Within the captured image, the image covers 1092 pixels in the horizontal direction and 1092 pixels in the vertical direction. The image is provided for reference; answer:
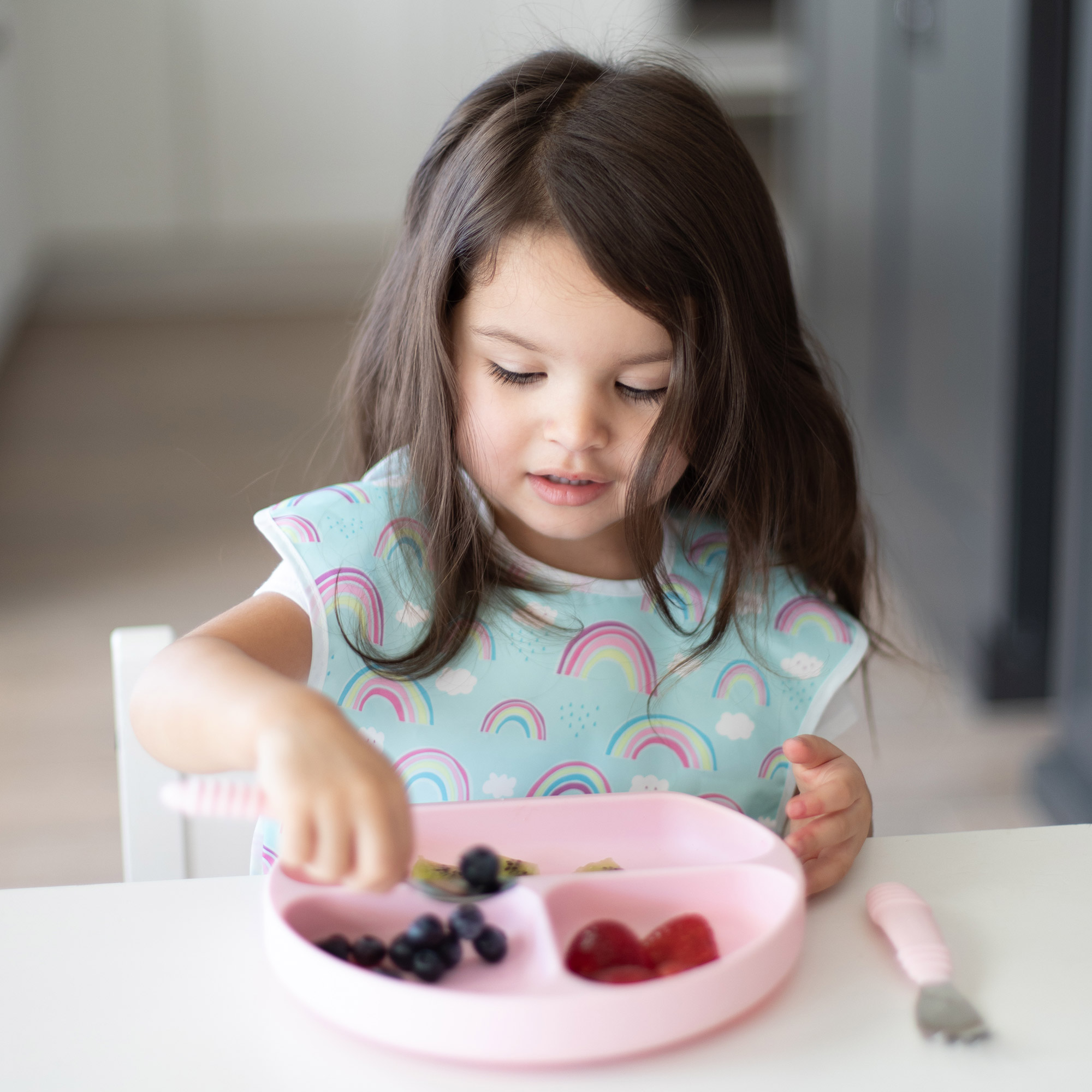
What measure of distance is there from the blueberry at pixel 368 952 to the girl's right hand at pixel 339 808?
55 mm

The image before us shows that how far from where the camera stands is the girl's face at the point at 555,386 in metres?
0.74

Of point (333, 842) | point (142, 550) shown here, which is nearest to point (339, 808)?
point (333, 842)

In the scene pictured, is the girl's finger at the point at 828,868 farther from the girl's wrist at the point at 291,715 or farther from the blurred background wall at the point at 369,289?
the blurred background wall at the point at 369,289

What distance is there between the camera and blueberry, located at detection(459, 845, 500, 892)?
543 millimetres

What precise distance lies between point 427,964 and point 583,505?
1.16 ft

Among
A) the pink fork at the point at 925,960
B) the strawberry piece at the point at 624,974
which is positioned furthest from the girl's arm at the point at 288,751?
the pink fork at the point at 925,960

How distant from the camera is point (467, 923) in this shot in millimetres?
523

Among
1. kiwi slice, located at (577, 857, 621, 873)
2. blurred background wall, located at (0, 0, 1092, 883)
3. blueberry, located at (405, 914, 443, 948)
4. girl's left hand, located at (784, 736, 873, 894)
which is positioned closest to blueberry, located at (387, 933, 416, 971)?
blueberry, located at (405, 914, 443, 948)

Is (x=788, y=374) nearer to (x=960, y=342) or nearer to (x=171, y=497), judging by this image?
(x=960, y=342)

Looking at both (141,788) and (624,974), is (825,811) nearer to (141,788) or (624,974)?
(624,974)

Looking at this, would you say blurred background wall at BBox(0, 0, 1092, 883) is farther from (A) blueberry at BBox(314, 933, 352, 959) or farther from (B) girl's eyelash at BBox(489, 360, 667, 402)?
(A) blueberry at BBox(314, 933, 352, 959)

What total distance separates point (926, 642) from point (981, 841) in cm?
168

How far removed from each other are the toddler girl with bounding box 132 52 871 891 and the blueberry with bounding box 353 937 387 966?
5.1 inches

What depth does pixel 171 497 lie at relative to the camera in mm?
3021
